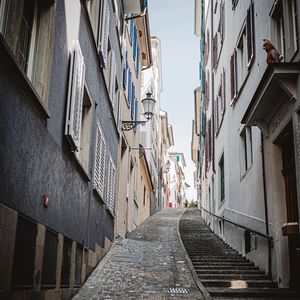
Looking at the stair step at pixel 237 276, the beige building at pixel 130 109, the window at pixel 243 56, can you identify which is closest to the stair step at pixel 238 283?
the stair step at pixel 237 276

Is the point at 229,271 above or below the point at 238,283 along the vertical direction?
above

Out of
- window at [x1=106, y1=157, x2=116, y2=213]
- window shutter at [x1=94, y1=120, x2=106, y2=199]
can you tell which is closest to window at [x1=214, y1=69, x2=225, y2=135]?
window at [x1=106, y1=157, x2=116, y2=213]

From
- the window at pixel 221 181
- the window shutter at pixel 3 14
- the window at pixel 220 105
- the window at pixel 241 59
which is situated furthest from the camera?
the window at pixel 221 181

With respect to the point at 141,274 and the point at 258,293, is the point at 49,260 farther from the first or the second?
the point at 141,274

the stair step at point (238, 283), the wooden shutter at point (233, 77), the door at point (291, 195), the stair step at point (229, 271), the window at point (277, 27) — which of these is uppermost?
the wooden shutter at point (233, 77)

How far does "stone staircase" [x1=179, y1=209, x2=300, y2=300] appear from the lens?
9.20 m

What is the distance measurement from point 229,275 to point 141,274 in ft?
6.34

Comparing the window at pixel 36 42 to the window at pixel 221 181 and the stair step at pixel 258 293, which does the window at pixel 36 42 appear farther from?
the window at pixel 221 181

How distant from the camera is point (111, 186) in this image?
15289 mm

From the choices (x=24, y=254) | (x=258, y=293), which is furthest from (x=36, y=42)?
(x=258, y=293)

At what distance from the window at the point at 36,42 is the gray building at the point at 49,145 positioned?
0.01 metres

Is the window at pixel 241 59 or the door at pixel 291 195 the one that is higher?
the window at pixel 241 59

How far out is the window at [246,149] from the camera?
14.2m

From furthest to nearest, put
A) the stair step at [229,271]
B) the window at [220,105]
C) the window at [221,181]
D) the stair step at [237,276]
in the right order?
the window at [221,181], the window at [220,105], the stair step at [229,271], the stair step at [237,276]
